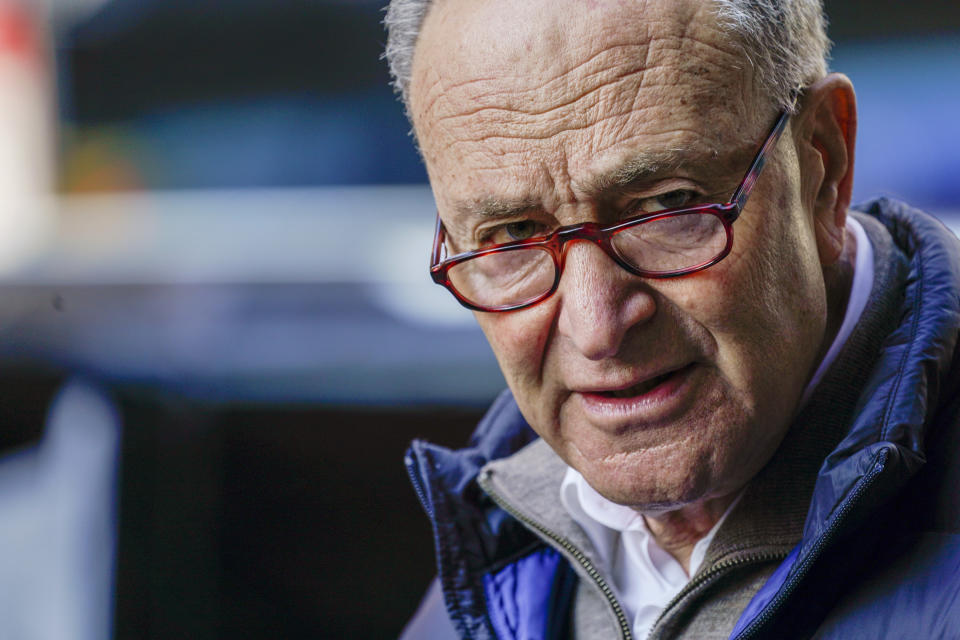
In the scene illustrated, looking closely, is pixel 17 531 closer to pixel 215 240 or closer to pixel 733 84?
pixel 215 240

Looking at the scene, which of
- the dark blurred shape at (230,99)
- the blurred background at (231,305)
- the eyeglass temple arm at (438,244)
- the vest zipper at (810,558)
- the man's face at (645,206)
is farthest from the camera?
the dark blurred shape at (230,99)

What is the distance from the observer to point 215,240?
373 centimetres

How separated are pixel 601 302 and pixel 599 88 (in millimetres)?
253

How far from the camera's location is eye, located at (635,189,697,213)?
42.9 inches

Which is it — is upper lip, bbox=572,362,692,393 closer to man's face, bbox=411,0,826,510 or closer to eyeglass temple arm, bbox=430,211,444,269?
man's face, bbox=411,0,826,510

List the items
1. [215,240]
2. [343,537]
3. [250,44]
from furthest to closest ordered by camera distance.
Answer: [250,44] → [215,240] → [343,537]

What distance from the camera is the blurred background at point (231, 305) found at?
264 centimetres

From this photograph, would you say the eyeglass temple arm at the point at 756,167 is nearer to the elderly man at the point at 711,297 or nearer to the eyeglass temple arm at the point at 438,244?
the elderly man at the point at 711,297

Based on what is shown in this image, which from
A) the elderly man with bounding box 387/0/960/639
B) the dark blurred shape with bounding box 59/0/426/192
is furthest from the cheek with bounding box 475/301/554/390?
the dark blurred shape with bounding box 59/0/426/192

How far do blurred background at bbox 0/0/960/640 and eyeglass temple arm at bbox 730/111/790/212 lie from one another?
1786mm

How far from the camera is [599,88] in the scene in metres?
1.05

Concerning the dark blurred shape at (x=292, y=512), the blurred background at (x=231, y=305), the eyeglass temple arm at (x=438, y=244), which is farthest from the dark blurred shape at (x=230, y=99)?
the eyeglass temple arm at (x=438, y=244)

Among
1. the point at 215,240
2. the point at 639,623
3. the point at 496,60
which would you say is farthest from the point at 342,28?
the point at 639,623

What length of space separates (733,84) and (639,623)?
0.73 metres
